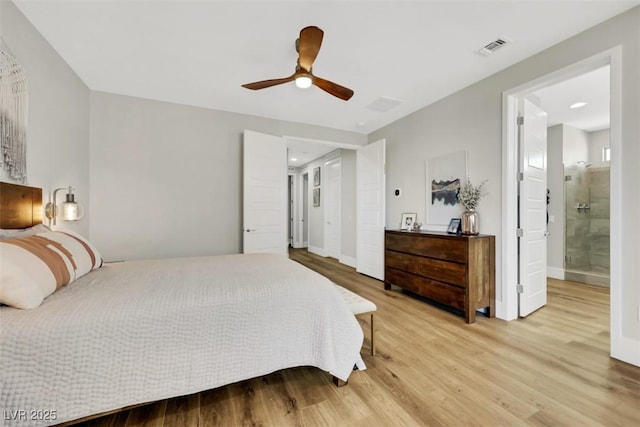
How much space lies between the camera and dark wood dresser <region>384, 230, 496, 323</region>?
8.65 ft

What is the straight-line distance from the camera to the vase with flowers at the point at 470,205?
2881 millimetres

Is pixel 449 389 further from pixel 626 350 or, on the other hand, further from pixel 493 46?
pixel 493 46

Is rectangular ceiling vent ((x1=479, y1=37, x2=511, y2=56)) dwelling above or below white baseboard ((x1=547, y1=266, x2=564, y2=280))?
above

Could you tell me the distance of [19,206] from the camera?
180cm

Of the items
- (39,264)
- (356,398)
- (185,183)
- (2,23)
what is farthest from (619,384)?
(2,23)

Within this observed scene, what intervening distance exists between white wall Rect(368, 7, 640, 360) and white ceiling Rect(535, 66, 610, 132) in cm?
72

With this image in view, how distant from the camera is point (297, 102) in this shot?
3457 mm

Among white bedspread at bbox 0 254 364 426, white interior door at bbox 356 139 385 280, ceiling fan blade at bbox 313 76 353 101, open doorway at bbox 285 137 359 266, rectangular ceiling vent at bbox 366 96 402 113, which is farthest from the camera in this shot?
open doorway at bbox 285 137 359 266

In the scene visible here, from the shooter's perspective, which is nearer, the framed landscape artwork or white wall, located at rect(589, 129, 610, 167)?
the framed landscape artwork

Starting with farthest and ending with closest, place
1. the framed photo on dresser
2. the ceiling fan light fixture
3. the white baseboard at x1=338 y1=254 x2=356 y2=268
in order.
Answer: the white baseboard at x1=338 y1=254 x2=356 y2=268 < the framed photo on dresser < the ceiling fan light fixture

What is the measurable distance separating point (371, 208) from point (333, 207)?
1970mm

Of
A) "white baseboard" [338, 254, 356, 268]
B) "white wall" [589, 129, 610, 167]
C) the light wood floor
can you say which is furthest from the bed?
"white wall" [589, 129, 610, 167]

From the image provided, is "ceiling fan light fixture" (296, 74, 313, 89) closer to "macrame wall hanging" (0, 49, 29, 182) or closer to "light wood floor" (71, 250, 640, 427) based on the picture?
"macrame wall hanging" (0, 49, 29, 182)

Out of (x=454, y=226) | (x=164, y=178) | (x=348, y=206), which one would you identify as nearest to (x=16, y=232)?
(x=164, y=178)
